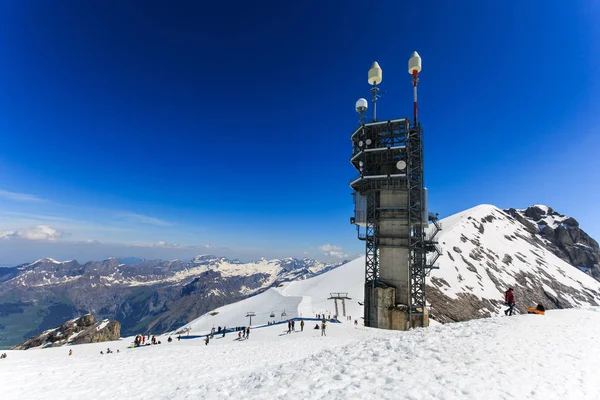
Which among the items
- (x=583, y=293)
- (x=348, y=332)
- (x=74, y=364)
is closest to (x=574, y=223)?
(x=583, y=293)

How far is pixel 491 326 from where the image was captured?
15.7 metres

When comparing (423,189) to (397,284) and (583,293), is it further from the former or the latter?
(583,293)

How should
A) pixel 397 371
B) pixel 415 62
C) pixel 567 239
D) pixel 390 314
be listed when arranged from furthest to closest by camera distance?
pixel 567 239, pixel 415 62, pixel 390 314, pixel 397 371

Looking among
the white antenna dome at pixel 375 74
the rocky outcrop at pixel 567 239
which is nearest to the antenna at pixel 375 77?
the white antenna dome at pixel 375 74

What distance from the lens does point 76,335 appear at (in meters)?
55.8

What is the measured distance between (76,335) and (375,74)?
7491 centimetres

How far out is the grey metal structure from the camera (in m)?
35.2

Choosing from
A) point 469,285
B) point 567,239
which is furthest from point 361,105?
point 567,239

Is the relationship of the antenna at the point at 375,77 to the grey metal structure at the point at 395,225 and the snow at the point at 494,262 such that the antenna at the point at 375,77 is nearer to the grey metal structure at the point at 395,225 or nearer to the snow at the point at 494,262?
the grey metal structure at the point at 395,225

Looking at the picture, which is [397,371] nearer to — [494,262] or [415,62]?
[415,62]

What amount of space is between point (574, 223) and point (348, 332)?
185800 mm

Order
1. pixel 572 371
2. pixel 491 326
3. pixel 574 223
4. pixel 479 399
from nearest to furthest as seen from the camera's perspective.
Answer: pixel 479 399
pixel 572 371
pixel 491 326
pixel 574 223

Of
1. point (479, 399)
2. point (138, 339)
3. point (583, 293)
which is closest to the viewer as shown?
point (479, 399)

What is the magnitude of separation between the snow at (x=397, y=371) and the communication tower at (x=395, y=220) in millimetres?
18054
